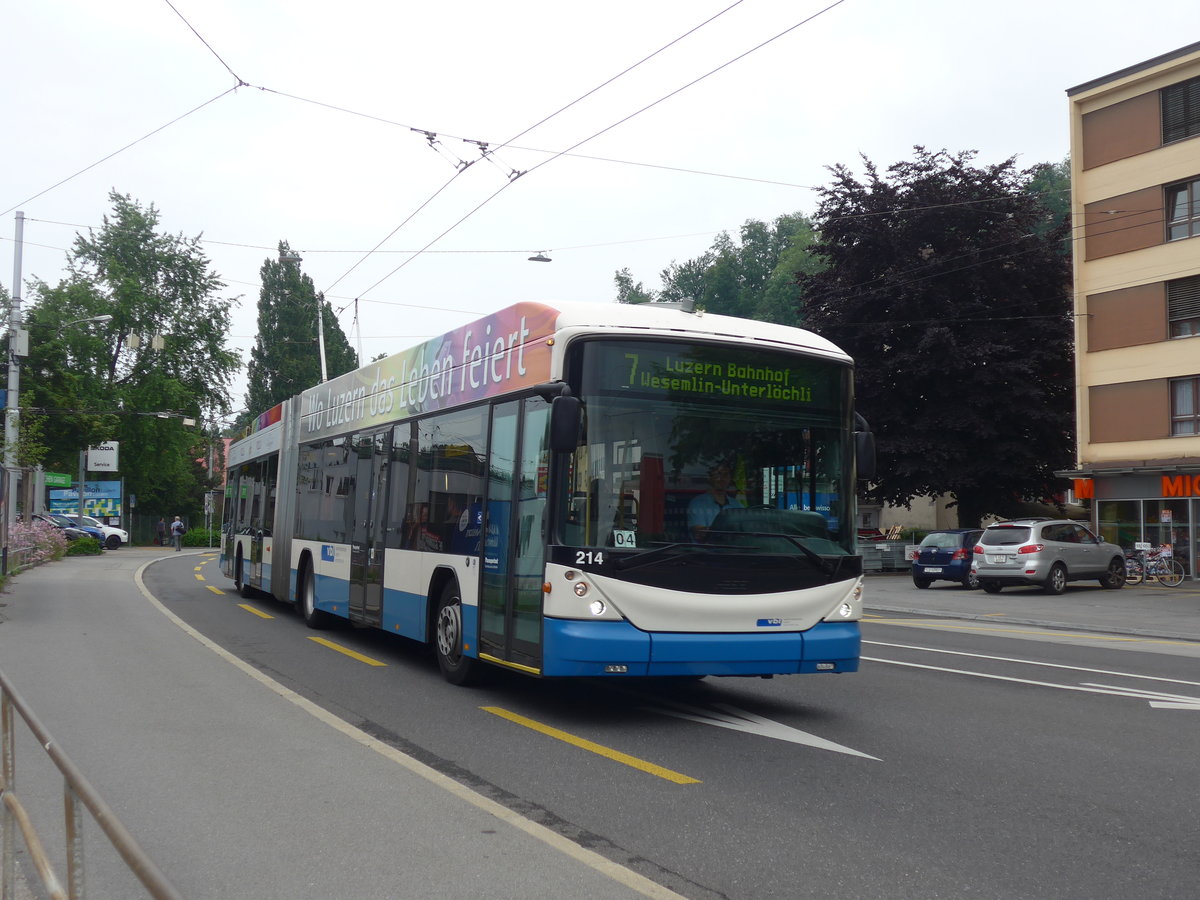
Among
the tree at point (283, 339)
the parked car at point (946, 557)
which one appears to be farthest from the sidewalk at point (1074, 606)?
the tree at point (283, 339)

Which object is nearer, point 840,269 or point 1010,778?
point 1010,778

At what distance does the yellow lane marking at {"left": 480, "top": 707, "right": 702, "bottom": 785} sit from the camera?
6668mm

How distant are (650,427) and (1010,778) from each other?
10.4ft

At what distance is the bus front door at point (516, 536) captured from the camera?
8438mm

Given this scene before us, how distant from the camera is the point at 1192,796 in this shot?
633 cm

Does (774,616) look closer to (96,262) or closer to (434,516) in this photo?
(434,516)

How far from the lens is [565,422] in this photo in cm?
781

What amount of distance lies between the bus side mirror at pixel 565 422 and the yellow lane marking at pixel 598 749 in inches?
74.0

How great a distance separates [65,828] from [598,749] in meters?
4.46

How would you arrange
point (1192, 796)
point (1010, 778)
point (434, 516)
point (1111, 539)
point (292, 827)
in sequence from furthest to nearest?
1. point (1111, 539)
2. point (434, 516)
3. point (1010, 778)
4. point (1192, 796)
5. point (292, 827)

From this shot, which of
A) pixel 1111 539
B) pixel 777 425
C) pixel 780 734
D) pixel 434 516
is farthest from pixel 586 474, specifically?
pixel 1111 539

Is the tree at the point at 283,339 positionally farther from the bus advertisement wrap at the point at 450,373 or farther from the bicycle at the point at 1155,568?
the bus advertisement wrap at the point at 450,373

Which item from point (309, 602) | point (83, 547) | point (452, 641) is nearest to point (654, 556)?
point (452, 641)

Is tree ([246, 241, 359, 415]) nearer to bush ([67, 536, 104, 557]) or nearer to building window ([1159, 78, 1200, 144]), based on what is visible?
bush ([67, 536, 104, 557])
